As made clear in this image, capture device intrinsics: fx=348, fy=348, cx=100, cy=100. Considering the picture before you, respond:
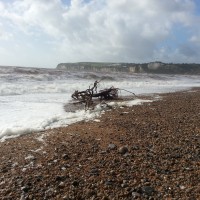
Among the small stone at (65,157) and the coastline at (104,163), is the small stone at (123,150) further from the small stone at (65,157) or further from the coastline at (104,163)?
the small stone at (65,157)

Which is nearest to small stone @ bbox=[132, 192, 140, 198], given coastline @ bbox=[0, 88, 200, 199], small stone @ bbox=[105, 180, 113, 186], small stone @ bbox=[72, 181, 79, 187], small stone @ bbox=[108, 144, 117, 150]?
coastline @ bbox=[0, 88, 200, 199]

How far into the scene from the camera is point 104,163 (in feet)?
18.2

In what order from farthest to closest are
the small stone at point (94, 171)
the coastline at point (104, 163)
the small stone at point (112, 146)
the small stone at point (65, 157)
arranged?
the small stone at point (112, 146) → the small stone at point (65, 157) → the small stone at point (94, 171) → the coastline at point (104, 163)

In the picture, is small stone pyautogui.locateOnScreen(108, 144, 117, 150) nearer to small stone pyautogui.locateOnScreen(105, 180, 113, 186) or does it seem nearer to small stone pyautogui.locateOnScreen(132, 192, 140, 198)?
small stone pyautogui.locateOnScreen(105, 180, 113, 186)

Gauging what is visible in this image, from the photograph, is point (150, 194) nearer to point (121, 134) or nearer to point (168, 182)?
point (168, 182)

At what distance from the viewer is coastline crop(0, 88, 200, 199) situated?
14.8 feet

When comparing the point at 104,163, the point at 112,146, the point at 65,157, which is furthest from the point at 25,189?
the point at 112,146

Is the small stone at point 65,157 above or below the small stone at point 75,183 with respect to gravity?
above

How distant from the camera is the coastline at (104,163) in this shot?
4.50 metres

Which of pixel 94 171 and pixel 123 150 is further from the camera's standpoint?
pixel 123 150

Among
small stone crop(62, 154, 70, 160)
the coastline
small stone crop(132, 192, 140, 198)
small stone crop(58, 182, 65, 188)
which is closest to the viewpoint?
small stone crop(132, 192, 140, 198)

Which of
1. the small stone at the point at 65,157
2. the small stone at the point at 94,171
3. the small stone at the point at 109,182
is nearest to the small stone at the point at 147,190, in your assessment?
the small stone at the point at 109,182

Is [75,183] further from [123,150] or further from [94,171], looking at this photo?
[123,150]

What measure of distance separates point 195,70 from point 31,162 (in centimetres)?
10462
